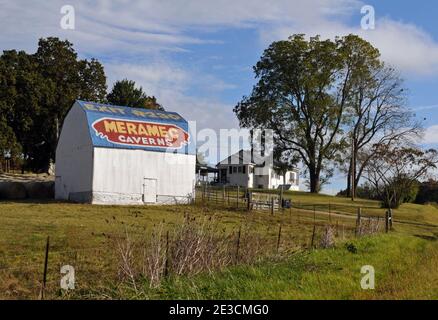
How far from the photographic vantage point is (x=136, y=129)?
41375 mm

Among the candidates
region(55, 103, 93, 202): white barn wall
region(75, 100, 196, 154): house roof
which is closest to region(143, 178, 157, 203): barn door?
region(75, 100, 196, 154): house roof

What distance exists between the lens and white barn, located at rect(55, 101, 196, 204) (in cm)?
3894

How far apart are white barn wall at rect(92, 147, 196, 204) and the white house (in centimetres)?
3662

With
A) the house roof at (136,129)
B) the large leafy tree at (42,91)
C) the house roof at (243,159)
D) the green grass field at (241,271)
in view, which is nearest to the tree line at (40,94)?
the large leafy tree at (42,91)

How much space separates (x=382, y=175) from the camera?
54781mm

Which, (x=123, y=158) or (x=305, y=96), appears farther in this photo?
(x=305, y=96)

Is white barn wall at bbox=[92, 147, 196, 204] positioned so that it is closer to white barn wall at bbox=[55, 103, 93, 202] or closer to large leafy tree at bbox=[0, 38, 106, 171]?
white barn wall at bbox=[55, 103, 93, 202]

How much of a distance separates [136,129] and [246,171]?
4024cm

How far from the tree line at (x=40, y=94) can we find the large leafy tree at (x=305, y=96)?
19.1 metres

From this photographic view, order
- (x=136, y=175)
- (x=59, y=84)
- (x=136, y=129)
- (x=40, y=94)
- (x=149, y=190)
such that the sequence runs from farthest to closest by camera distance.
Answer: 1. (x=59, y=84)
2. (x=40, y=94)
3. (x=136, y=129)
4. (x=149, y=190)
5. (x=136, y=175)

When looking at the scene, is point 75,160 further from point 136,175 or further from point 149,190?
point 149,190

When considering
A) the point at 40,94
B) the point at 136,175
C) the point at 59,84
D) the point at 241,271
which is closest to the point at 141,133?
the point at 136,175

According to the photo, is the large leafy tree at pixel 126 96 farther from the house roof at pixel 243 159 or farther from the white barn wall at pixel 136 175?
the white barn wall at pixel 136 175

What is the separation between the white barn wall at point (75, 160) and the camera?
39.2 m
